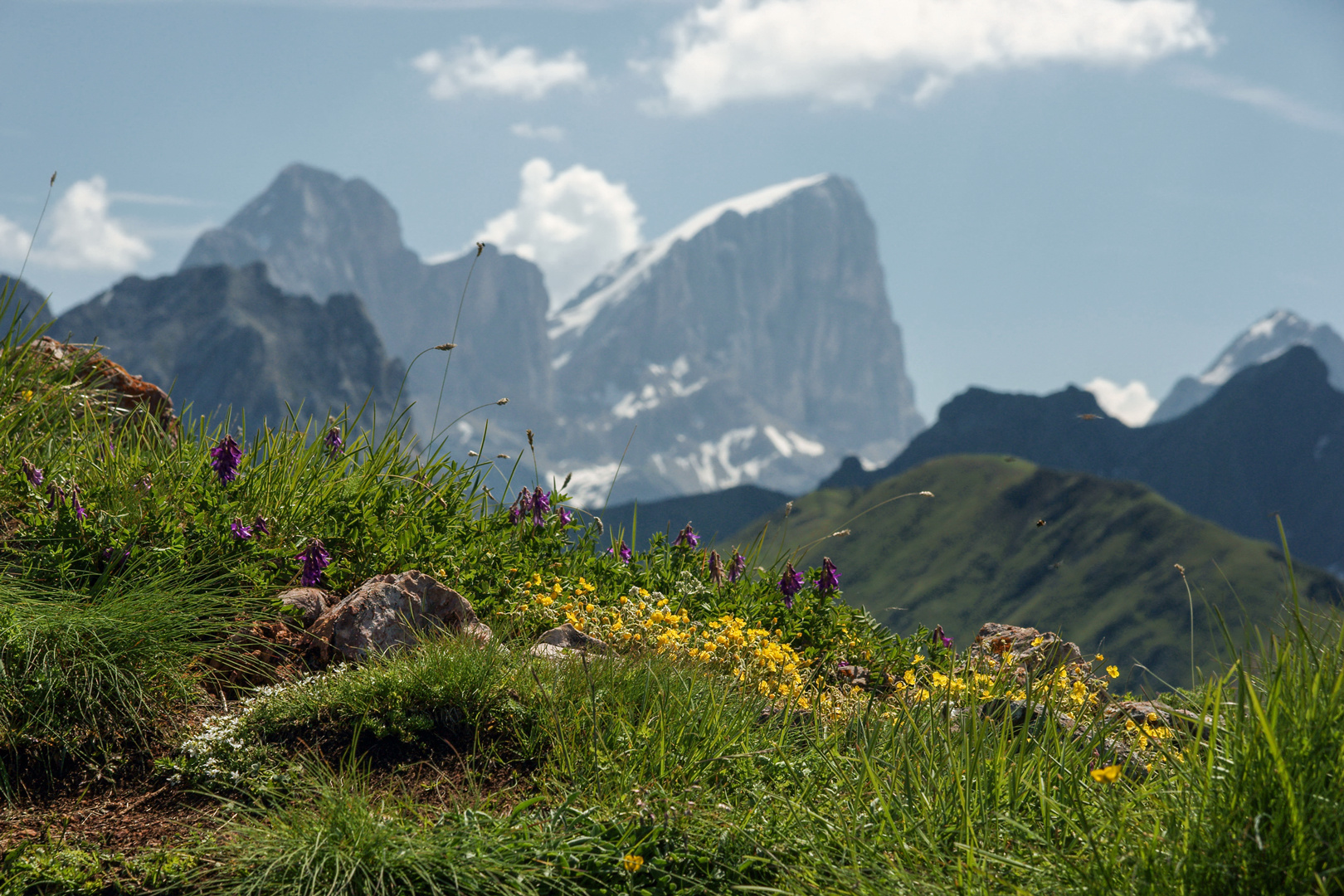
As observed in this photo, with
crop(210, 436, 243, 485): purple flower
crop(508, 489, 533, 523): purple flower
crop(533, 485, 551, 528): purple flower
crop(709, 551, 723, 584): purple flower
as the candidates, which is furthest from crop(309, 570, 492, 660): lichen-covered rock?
crop(709, 551, 723, 584): purple flower

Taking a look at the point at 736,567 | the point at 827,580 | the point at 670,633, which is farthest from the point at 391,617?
the point at 827,580

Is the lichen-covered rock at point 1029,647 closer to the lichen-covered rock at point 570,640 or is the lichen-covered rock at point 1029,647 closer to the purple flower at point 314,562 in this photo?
the lichen-covered rock at point 570,640

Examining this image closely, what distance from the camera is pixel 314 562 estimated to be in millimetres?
6430

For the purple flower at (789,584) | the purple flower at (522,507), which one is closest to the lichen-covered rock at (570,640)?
the purple flower at (522,507)

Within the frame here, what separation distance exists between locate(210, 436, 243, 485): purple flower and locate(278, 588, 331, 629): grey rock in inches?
42.9

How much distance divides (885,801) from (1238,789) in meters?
1.31

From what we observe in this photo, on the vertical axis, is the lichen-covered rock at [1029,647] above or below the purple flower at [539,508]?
below

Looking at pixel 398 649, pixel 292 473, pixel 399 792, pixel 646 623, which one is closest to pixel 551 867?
pixel 399 792

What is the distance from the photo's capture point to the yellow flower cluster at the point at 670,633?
6.25 metres

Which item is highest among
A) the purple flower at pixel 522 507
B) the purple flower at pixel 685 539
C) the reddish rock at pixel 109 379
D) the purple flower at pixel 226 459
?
the reddish rock at pixel 109 379

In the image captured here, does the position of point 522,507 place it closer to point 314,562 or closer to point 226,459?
point 314,562

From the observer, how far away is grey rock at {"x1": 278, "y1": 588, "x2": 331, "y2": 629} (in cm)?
635

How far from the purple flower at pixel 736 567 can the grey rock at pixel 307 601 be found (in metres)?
3.73

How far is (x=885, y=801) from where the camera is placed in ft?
12.7
